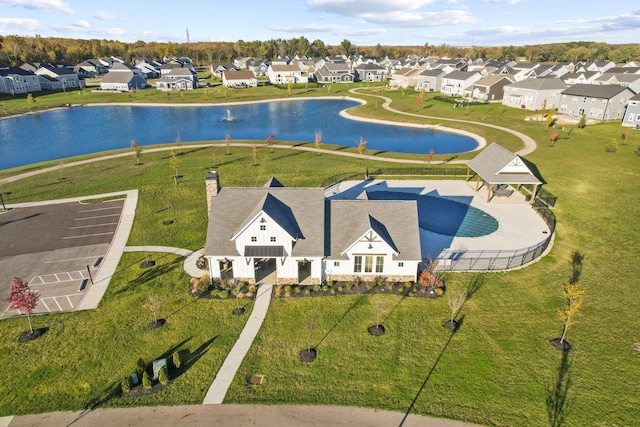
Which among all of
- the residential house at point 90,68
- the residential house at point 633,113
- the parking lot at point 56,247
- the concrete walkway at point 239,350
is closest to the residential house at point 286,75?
the residential house at point 90,68

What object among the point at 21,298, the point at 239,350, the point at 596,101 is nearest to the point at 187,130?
the point at 21,298

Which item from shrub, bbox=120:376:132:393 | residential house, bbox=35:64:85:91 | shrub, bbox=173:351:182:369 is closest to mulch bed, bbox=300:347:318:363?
shrub, bbox=173:351:182:369

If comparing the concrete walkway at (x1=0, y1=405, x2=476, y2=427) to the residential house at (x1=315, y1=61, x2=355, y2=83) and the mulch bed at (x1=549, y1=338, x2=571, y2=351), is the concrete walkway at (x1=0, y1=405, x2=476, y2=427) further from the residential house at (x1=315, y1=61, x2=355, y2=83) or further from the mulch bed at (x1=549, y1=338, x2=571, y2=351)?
the residential house at (x1=315, y1=61, x2=355, y2=83)

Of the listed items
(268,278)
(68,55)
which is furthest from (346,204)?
(68,55)

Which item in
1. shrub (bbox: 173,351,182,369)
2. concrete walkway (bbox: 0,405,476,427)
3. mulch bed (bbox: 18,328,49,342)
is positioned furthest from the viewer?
mulch bed (bbox: 18,328,49,342)

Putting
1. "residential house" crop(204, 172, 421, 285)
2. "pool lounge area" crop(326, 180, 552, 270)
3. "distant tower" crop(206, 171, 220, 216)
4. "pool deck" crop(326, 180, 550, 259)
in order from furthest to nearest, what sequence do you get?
"pool deck" crop(326, 180, 550, 259)
"pool lounge area" crop(326, 180, 552, 270)
"distant tower" crop(206, 171, 220, 216)
"residential house" crop(204, 172, 421, 285)

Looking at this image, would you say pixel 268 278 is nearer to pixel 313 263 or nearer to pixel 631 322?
pixel 313 263

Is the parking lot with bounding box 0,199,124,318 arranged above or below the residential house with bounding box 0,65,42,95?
below
